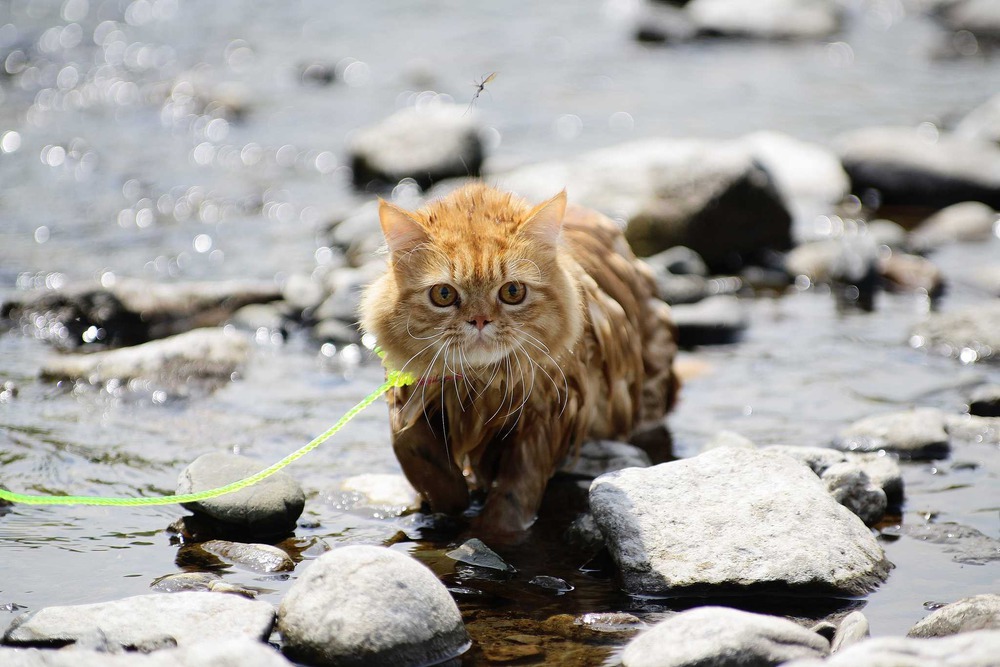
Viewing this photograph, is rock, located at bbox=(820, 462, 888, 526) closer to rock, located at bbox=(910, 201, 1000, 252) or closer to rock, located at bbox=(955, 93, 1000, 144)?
rock, located at bbox=(910, 201, 1000, 252)

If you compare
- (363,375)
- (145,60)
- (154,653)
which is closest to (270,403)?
(363,375)

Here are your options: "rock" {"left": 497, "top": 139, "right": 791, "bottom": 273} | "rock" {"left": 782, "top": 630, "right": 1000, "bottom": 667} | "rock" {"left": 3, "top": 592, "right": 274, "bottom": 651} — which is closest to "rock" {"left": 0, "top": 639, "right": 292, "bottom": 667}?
"rock" {"left": 3, "top": 592, "right": 274, "bottom": 651}

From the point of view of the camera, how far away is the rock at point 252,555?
14.8 feet

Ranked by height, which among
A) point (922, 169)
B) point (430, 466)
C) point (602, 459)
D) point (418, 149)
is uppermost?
point (418, 149)

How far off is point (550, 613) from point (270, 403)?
8.52 ft

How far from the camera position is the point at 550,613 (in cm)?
425

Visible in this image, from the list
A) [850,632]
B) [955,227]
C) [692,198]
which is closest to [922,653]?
[850,632]

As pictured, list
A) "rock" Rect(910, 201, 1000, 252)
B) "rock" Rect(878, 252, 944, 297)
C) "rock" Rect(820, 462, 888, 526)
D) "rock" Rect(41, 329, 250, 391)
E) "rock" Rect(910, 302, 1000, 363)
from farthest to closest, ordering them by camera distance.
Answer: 1. "rock" Rect(910, 201, 1000, 252)
2. "rock" Rect(878, 252, 944, 297)
3. "rock" Rect(910, 302, 1000, 363)
4. "rock" Rect(41, 329, 250, 391)
5. "rock" Rect(820, 462, 888, 526)

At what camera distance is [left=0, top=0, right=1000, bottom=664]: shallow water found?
4.71 meters

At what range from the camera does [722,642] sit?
11.9ft

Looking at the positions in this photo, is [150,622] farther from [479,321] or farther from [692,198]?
[692,198]

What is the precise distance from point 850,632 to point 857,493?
118 cm

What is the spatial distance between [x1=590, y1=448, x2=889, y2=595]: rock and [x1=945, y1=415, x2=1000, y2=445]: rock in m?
1.57

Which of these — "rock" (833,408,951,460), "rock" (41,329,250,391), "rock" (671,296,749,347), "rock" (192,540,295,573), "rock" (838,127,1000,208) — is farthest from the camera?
"rock" (838,127,1000,208)
